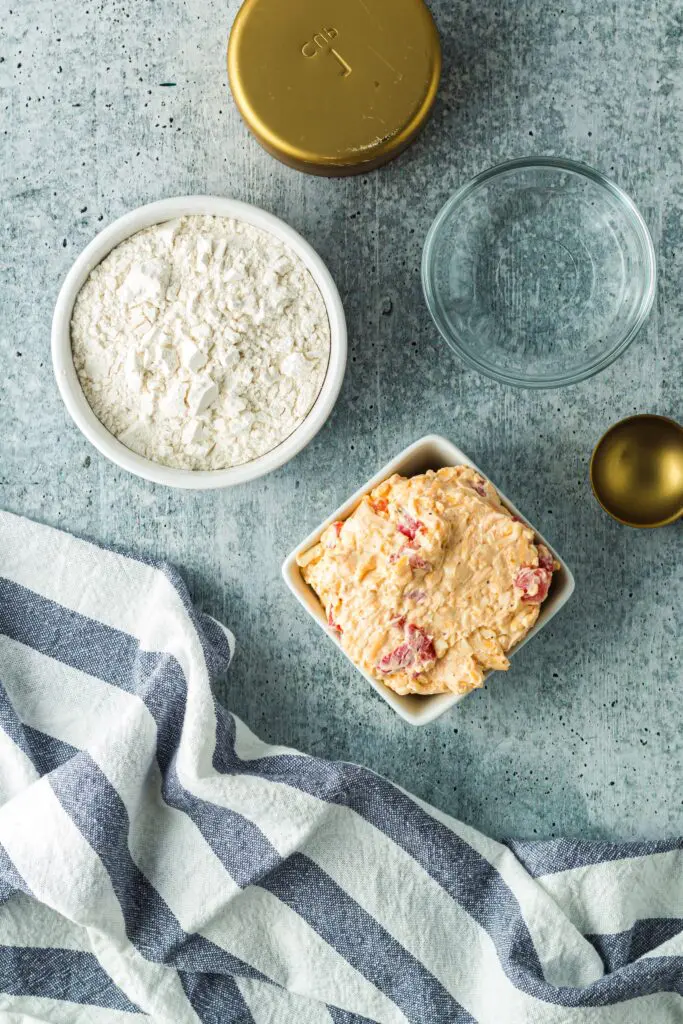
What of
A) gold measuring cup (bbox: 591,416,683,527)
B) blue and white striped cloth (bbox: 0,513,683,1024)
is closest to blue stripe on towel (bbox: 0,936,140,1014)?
blue and white striped cloth (bbox: 0,513,683,1024)

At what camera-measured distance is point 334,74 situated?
1.11 m

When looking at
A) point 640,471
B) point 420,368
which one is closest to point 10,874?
point 420,368

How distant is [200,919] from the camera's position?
1.14 m

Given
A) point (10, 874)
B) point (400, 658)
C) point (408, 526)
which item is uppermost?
point (408, 526)

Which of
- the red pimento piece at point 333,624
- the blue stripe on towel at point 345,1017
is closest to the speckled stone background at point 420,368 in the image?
the red pimento piece at point 333,624

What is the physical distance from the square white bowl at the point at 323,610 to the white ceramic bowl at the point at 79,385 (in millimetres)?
90

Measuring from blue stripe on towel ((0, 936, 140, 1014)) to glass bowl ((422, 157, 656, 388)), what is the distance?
0.86m

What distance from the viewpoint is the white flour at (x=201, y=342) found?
3.60 feet

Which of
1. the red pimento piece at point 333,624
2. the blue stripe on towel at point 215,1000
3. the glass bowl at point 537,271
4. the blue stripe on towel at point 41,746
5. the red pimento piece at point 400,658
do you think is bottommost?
the blue stripe on towel at point 215,1000

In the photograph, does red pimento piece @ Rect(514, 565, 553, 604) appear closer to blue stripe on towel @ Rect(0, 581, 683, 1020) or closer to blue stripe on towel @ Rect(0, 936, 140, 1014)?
blue stripe on towel @ Rect(0, 581, 683, 1020)

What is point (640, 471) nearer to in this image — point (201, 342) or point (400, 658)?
point (400, 658)

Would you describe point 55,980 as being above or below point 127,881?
below

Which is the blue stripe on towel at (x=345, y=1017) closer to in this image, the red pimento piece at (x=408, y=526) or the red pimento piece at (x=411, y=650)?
the red pimento piece at (x=411, y=650)

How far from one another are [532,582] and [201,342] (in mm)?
441
